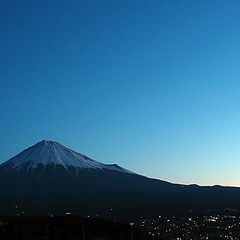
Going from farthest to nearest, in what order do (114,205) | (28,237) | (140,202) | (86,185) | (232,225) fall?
(86,185)
(140,202)
(114,205)
(232,225)
(28,237)

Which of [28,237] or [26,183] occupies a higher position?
[26,183]

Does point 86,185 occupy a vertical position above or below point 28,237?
above

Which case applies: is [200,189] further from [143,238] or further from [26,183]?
[143,238]

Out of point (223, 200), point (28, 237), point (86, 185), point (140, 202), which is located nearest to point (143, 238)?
point (28, 237)

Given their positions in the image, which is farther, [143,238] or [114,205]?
[114,205]

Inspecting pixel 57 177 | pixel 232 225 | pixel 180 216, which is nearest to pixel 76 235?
pixel 232 225

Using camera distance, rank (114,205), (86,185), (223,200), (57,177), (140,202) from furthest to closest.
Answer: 1. (57,177)
2. (86,185)
3. (223,200)
4. (140,202)
5. (114,205)

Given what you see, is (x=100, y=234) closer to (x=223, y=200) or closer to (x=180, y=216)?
(x=180, y=216)

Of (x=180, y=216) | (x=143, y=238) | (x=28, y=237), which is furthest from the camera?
(x=180, y=216)

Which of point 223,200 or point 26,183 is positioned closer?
point 223,200

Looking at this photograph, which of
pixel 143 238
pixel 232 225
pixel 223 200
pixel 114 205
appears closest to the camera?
pixel 143 238
